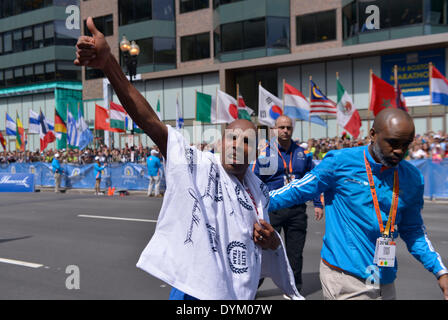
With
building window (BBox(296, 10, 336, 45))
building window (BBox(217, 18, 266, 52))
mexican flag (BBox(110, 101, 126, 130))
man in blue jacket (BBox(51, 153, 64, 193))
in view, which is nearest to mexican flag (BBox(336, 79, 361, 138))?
mexican flag (BBox(110, 101, 126, 130))

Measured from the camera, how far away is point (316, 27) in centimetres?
3008

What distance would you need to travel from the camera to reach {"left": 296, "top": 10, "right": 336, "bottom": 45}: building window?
2959 centimetres

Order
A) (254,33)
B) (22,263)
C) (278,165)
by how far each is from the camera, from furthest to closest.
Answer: (254,33)
(22,263)
(278,165)

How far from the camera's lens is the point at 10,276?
260 inches

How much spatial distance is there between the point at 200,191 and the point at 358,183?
42.5 inches

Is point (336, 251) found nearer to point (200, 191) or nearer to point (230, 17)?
point (200, 191)

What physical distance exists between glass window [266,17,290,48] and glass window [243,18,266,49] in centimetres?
44

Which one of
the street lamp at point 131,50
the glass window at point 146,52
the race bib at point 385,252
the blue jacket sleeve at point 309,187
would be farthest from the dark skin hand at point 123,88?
the glass window at point 146,52

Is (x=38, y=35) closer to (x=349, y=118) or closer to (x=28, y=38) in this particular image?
(x=28, y=38)

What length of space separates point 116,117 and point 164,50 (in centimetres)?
1452

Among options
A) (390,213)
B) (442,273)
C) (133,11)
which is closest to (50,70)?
(133,11)

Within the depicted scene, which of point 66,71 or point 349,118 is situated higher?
point 66,71

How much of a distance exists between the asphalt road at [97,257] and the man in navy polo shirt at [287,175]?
61cm
